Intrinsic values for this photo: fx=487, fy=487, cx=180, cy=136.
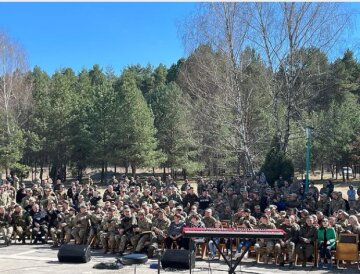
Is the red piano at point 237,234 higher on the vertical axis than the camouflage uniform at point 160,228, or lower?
higher

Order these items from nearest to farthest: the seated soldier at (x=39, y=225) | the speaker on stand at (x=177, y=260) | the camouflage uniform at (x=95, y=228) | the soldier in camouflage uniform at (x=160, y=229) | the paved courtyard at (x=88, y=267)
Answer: the speaker on stand at (x=177, y=260) < the paved courtyard at (x=88, y=267) < the soldier in camouflage uniform at (x=160, y=229) < the camouflage uniform at (x=95, y=228) < the seated soldier at (x=39, y=225)

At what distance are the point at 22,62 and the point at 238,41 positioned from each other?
2808cm

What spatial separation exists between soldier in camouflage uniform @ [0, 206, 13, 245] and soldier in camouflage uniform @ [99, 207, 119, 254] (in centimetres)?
328

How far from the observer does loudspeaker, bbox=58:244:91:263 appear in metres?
12.2

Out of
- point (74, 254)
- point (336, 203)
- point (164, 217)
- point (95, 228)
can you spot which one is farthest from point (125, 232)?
point (336, 203)

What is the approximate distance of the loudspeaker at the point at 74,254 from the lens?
12.2m

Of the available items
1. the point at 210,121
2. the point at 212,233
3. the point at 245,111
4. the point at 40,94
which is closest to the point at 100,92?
the point at 40,94

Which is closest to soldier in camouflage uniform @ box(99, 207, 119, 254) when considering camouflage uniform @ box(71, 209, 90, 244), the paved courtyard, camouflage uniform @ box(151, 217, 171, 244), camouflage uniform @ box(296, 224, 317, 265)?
the paved courtyard

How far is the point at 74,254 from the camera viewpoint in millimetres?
12156

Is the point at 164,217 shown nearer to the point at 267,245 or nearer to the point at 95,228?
the point at 95,228

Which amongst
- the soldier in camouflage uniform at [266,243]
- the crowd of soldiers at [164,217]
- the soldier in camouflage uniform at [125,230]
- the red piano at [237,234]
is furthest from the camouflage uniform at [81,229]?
the red piano at [237,234]

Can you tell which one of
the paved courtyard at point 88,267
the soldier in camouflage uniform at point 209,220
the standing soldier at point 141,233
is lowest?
the paved courtyard at point 88,267

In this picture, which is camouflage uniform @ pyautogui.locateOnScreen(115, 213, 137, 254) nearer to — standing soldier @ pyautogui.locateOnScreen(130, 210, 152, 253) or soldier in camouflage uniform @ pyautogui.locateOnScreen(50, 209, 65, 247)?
standing soldier @ pyautogui.locateOnScreen(130, 210, 152, 253)

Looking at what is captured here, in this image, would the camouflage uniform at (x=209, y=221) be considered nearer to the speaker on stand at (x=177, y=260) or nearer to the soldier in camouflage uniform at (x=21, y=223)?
the speaker on stand at (x=177, y=260)
